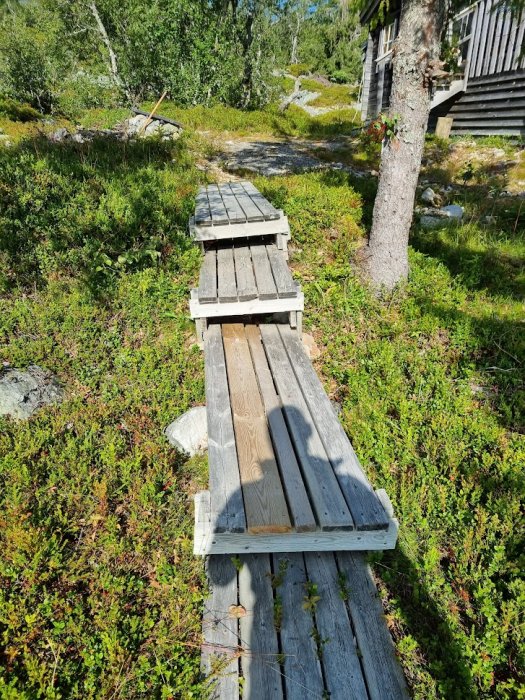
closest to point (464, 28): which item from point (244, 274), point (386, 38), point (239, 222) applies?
point (386, 38)

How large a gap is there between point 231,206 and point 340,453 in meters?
4.48

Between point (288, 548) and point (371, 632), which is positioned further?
point (288, 548)

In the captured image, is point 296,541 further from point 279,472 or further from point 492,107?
point 492,107

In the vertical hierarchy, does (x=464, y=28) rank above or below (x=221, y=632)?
above

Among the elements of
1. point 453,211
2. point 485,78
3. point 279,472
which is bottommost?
point 279,472

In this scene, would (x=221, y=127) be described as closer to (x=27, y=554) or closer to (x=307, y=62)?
(x=27, y=554)

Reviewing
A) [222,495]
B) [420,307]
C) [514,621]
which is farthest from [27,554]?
[420,307]

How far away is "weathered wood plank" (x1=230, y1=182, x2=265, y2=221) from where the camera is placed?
562cm

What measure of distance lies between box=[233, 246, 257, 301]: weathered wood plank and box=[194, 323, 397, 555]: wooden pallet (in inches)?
29.4

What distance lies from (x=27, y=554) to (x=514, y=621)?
296 cm

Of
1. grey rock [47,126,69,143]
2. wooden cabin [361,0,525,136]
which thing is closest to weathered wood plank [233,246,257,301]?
grey rock [47,126,69,143]

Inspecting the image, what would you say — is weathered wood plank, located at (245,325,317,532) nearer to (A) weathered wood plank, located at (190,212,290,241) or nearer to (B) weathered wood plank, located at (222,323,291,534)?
(B) weathered wood plank, located at (222,323,291,534)

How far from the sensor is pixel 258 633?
94.2 inches

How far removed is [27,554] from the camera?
2.65m
